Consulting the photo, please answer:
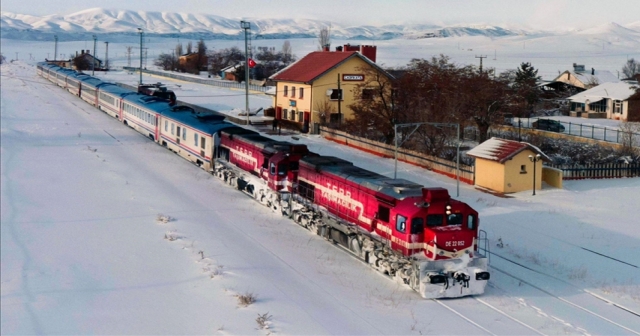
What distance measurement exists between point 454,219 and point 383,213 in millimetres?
2481

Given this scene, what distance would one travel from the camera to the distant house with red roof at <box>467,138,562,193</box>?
3453 centimetres

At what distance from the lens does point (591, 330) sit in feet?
56.4

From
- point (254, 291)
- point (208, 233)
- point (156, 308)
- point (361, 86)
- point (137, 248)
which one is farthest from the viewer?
point (361, 86)

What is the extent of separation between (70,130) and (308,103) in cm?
1978

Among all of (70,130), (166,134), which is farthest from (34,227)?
(70,130)

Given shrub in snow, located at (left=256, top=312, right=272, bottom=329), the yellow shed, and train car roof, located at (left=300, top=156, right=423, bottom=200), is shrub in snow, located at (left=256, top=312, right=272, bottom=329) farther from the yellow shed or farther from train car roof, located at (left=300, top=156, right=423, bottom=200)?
the yellow shed

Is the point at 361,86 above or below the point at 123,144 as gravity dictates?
above

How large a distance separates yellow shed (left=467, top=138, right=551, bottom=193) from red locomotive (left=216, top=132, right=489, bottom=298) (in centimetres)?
1134

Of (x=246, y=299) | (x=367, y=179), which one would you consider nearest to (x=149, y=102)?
(x=367, y=179)

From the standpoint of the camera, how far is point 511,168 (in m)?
34.7

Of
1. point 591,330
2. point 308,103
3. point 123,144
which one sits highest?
point 308,103

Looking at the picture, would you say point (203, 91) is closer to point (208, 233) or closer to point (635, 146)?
point (635, 146)

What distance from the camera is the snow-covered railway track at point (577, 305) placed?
17.6m

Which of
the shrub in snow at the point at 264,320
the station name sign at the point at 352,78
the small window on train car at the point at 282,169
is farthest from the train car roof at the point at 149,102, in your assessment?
the shrub in snow at the point at 264,320
